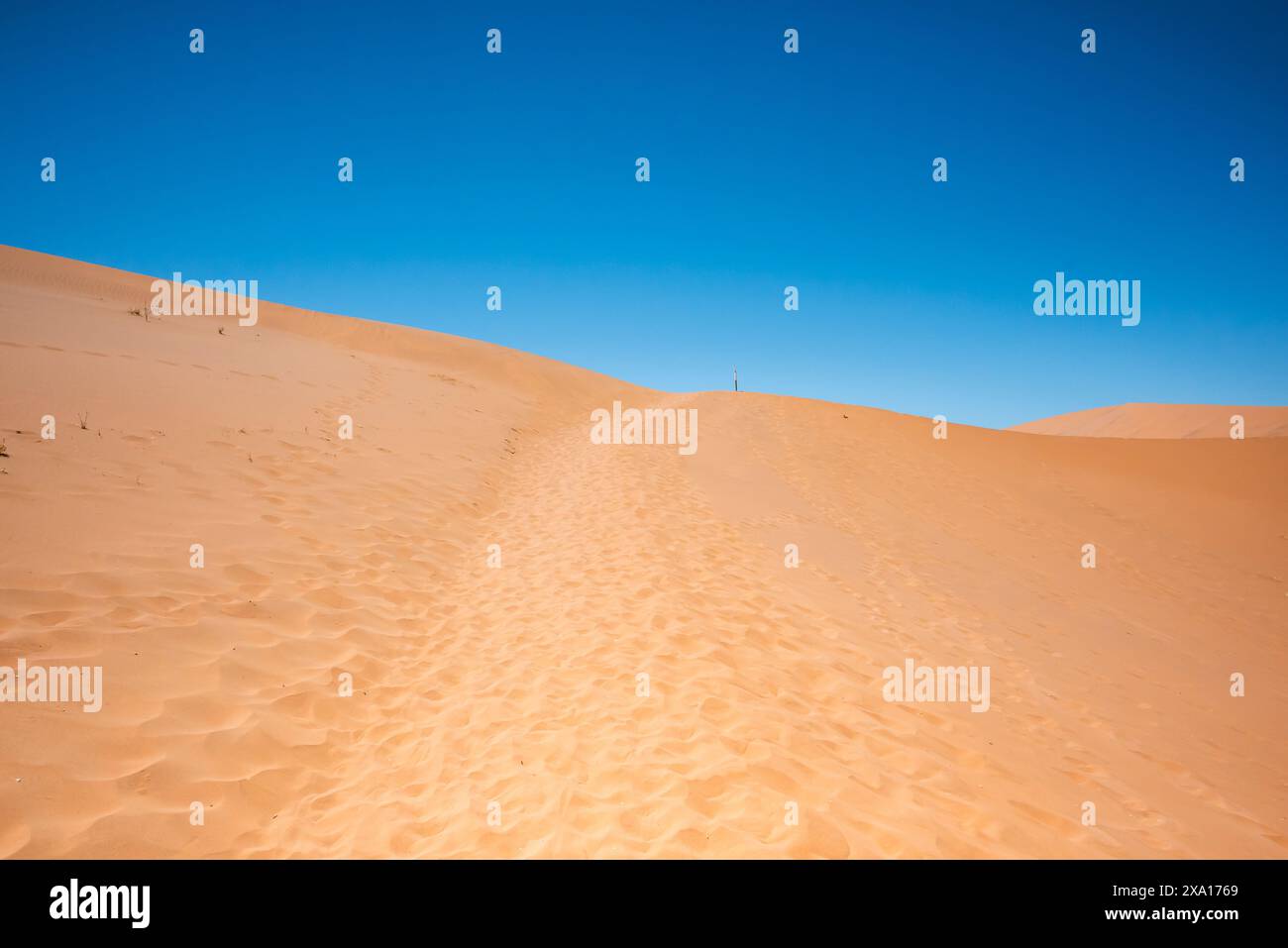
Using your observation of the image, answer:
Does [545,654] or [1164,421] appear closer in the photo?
[545,654]

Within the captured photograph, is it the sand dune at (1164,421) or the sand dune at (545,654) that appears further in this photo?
the sand dune at (1164,421)

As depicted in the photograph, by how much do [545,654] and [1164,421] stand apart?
325 ft

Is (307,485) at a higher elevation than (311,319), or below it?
below

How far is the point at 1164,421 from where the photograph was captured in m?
74.6

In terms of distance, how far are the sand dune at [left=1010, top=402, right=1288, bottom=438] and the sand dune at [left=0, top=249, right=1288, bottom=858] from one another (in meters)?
62.3

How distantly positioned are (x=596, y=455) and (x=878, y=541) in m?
7.95

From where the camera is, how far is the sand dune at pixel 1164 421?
60.6 meters

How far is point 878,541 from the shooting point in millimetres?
11602

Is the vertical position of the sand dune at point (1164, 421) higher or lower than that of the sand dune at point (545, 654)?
higher

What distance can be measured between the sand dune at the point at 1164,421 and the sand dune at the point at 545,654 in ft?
204

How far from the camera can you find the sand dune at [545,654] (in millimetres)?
3402
